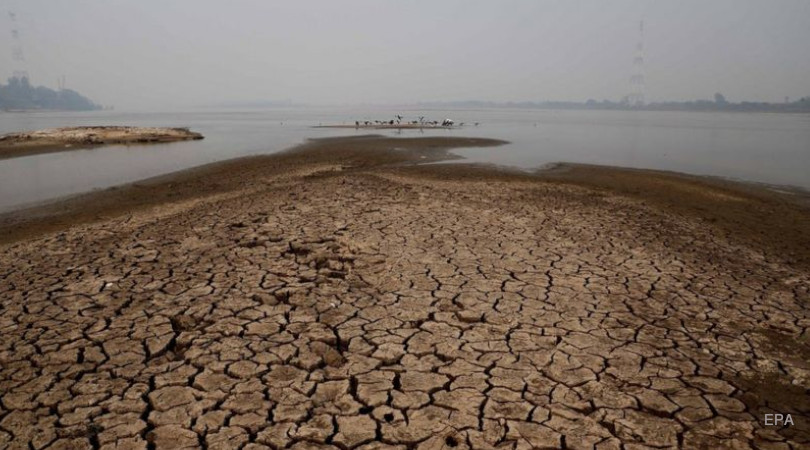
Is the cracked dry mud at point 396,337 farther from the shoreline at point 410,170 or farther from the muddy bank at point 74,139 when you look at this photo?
the muddy bank at point 74,139

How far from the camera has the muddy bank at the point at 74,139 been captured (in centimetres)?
2180

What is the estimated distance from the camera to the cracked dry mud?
302cm

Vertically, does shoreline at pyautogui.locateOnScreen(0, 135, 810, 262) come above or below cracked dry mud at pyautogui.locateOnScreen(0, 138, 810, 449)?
above

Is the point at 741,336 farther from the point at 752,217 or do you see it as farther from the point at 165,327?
the point at 752,217

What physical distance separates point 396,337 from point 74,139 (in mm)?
28914

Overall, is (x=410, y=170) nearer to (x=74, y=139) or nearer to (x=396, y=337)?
(x=396, y=337)

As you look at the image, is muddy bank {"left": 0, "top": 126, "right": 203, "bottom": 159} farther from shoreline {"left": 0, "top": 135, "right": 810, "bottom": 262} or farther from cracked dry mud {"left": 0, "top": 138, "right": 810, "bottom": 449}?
cracked dry mud {"left": 0, "top": 138, "right": 810, "bottom": 449}

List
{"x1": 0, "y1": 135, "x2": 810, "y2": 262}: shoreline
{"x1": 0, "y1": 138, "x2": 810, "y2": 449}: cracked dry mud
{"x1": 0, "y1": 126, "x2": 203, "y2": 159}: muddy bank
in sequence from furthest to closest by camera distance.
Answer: {"x1": 0, "y1": 126, "x2": 203, "y2": 159}: muddy bank < {"x1": 0, "y1": 135, "x2": 810, "y2": 262}: shoreline < {"x1": 0, "y1": 138, "x2": 810, "y2": 449}: cracked dry mud

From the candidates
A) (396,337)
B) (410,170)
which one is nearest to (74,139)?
(410,170)

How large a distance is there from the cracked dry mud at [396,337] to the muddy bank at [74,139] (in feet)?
62.7

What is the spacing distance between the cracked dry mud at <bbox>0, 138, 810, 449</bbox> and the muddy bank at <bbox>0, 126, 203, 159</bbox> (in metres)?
19.1

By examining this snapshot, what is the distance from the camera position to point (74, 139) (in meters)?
25.6

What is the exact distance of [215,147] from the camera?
24062mm

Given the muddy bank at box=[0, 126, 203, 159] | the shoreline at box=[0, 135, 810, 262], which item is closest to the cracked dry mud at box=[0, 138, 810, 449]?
the shoreline at box=[0, 135, 810, 262]
